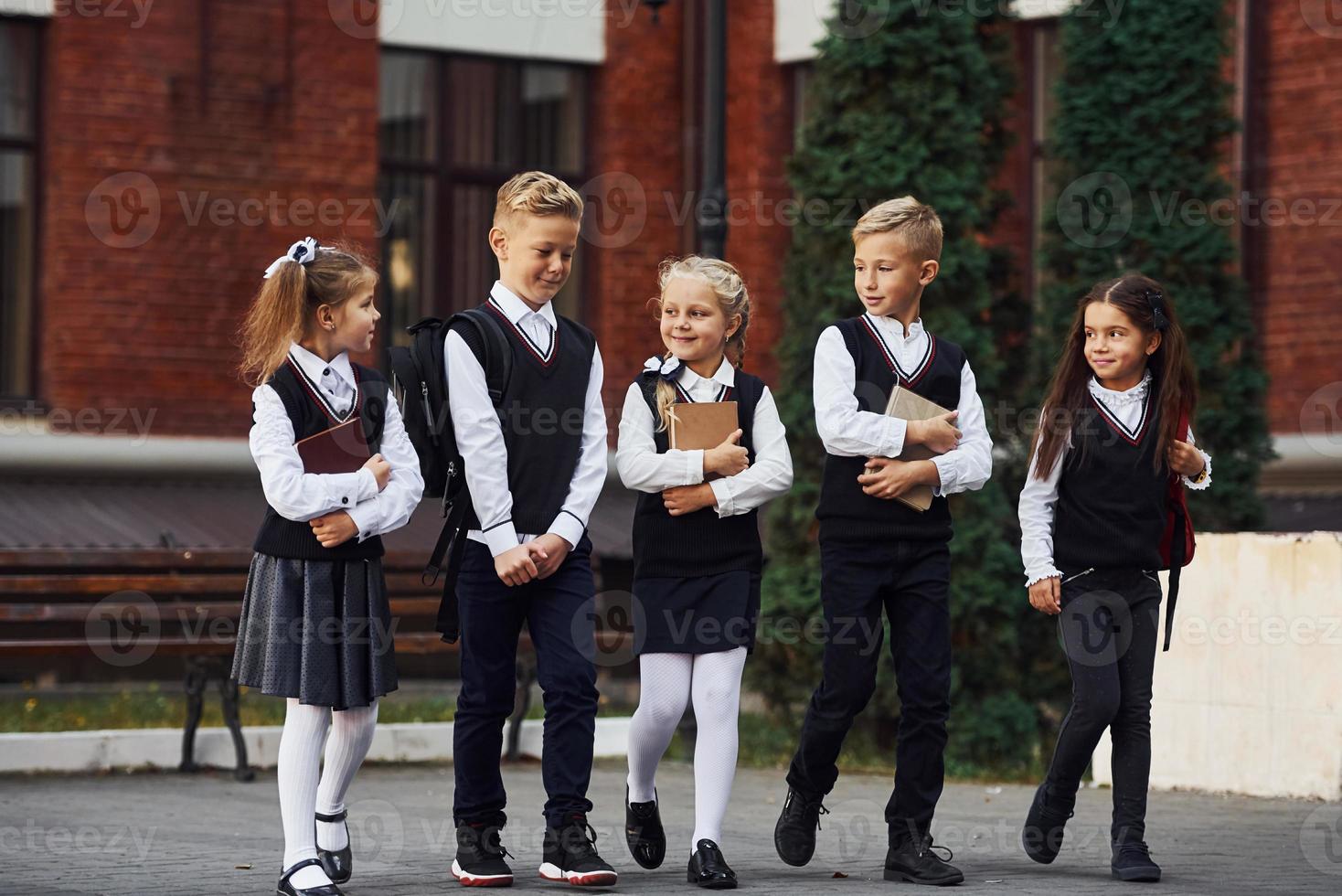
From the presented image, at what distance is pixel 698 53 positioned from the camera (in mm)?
15242

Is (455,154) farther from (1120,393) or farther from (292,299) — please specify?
(292,299)

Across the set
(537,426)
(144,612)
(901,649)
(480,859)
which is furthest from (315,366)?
(144,612)

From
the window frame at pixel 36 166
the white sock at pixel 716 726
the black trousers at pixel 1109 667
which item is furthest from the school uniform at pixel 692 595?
the window frame at pixel 36 166

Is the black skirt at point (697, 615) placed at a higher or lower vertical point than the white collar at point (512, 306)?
lower

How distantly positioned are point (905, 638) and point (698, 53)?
10243 mm

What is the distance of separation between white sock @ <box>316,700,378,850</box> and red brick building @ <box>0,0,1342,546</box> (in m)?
7.38

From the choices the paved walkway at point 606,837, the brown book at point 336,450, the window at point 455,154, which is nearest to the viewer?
the brown book at point 336,450

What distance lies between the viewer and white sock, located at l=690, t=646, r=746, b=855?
5.55 metres

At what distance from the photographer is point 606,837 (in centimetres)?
678

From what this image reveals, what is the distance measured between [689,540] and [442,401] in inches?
33.0

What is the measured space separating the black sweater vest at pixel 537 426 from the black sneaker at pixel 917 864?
4.59 feet

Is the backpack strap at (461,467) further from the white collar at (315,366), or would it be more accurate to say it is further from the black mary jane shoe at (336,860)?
the black mary jane shoe at (336,860)

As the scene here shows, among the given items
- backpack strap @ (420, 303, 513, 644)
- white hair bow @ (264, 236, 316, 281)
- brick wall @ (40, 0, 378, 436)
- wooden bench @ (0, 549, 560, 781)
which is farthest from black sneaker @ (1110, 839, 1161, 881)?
brick wall @ (40, 0, 378, 436)

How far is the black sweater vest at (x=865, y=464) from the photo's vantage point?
5680 mm
